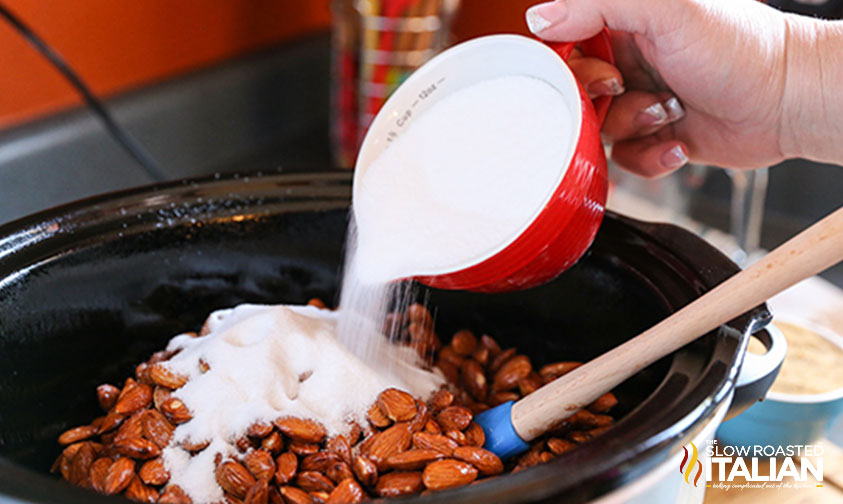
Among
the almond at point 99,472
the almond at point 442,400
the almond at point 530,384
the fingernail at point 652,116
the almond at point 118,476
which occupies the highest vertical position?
the fingernail at point 652,116

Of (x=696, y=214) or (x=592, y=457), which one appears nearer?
(x=592, y=457)

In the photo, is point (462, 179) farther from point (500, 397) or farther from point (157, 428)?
point (157, 428)

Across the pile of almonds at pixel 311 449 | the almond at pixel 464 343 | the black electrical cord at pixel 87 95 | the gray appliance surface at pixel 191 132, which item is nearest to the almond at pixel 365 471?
the pile of almonds at pixel 311 449

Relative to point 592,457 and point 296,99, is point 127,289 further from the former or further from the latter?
point 296,99

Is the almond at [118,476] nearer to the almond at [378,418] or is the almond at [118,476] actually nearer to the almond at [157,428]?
the almond at [157,428]

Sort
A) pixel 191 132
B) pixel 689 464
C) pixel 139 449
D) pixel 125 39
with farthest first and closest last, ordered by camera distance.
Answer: pixel 191 132 → pixel 125 39 → pixel 139 449 → pixel 689 464

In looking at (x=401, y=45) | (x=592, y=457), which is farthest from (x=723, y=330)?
(x=401, y=45)

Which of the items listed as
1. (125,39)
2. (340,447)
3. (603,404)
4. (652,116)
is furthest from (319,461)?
(125,39)
